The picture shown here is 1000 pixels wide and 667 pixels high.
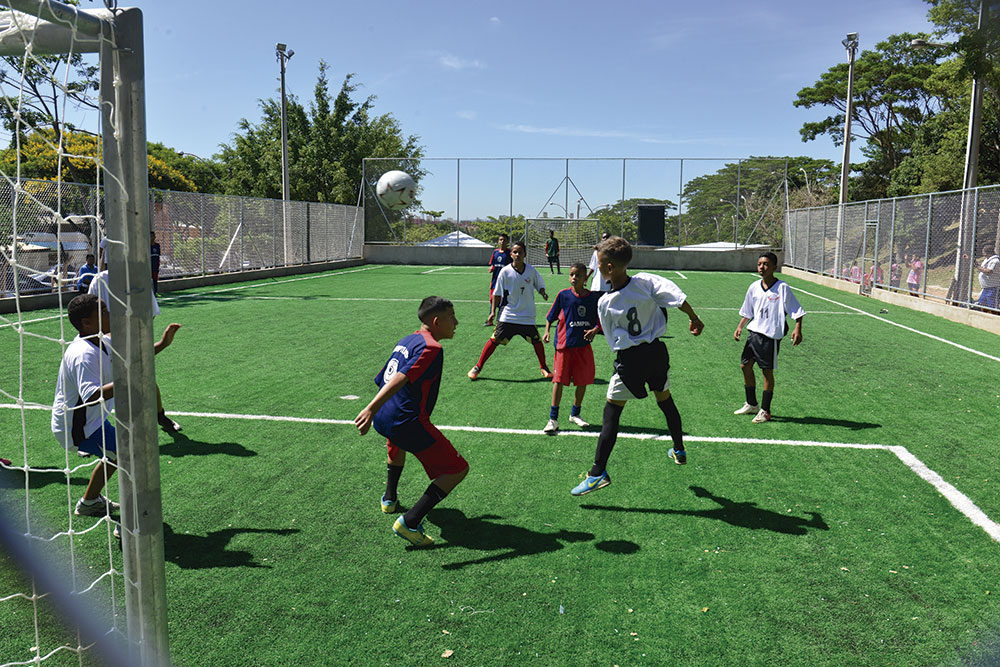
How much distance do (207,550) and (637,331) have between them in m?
3.15

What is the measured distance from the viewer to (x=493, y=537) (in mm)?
4316

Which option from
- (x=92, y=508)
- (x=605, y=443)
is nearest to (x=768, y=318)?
(x=605, y=443)

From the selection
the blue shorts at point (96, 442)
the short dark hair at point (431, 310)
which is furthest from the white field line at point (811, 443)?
the short dark hair at point (431, 310)

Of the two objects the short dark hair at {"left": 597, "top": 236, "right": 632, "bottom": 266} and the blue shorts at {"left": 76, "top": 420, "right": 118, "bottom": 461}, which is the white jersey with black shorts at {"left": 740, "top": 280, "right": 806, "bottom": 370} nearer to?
the short dark hair at {"left": 597, "top": 236, "right": 632, "bottom": 266}

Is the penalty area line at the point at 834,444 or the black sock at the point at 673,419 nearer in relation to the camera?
the penalty area line at the point at 834,444

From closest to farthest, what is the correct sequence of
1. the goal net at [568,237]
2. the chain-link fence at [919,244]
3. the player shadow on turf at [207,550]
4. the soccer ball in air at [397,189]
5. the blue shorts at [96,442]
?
the player shadow on turf at [207,550] < the blue shorts at [96,442] < the chain-link fence at [919,244] < the soccer ball in air at [397,189] < the goal net at [568,237]

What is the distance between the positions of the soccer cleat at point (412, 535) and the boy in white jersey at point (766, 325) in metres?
4.06

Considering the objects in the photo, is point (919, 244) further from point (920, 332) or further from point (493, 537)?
point (493, 537)

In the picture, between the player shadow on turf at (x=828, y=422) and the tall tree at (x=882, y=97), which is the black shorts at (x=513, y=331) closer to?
the player shadow on turf at (x=828, y=422)

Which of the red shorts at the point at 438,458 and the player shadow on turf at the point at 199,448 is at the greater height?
the red shorts at the point at 438,458

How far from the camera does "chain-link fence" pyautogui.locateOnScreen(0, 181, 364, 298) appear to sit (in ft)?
47.1

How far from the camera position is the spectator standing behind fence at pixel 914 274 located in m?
17.5

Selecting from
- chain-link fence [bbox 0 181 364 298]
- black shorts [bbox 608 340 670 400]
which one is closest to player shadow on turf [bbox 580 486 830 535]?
black shorts [bbox 608 340 670 400]

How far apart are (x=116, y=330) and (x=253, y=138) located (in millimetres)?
49400
